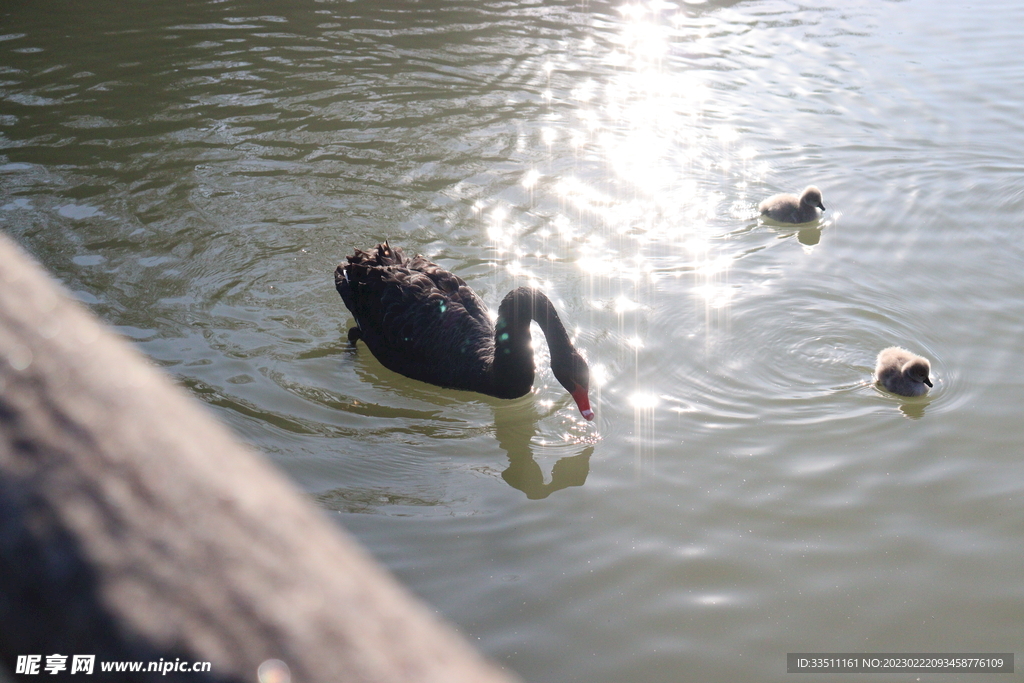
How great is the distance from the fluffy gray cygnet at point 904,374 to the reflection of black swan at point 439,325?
6.89ft

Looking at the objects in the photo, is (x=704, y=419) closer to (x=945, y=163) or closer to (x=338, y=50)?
(x=945, y=163)

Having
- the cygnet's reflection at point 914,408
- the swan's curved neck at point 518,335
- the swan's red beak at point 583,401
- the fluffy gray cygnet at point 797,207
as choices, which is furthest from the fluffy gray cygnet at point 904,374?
the fluffy gray cygnet at point 797,207

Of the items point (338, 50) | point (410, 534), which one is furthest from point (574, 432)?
point (338, 50)

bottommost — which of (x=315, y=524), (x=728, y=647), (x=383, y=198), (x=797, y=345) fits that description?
(x=728, y=647)

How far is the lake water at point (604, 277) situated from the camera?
382 cm

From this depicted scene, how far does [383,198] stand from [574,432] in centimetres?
345

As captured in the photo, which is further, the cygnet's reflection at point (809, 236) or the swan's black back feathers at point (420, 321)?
the cygnet's reflection at point (809, 236)

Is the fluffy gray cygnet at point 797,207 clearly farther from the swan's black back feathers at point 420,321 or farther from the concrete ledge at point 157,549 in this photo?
the concrete ledge at point 157,549

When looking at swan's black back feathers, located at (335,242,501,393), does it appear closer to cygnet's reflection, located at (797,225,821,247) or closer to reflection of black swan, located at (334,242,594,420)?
reflection of black swan, located at (334,242,594,420)

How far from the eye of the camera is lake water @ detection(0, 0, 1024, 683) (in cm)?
382

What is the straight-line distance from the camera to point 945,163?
8.24 metres

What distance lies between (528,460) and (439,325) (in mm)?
1284

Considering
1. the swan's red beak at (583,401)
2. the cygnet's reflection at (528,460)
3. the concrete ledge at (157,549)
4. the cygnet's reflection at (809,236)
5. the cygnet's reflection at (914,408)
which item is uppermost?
the concrete ledge at (157,549)

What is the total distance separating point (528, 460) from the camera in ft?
15.9
